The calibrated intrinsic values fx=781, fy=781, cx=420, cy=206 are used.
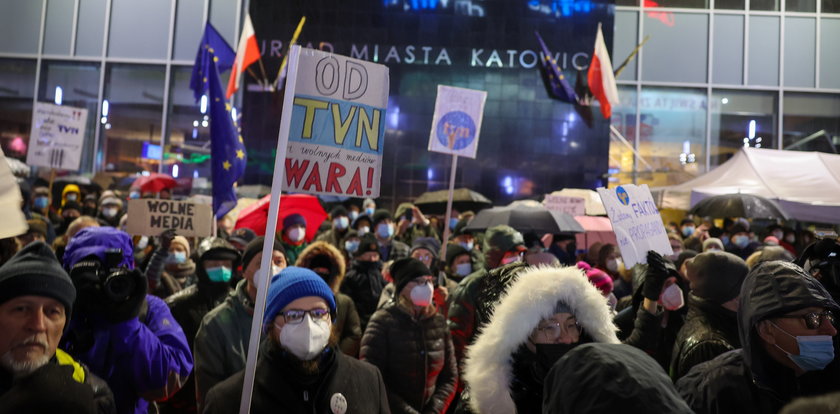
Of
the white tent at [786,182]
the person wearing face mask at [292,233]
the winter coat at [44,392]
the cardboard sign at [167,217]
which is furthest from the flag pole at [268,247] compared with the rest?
the white tent at [786,182]

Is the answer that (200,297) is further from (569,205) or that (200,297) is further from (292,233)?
(569,205)

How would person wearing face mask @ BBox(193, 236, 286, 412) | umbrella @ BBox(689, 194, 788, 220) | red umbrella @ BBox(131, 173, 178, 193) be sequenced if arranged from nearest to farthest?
person wearing face mask @ BBox(193, 236, 286, 412) → umbrella @ BBox(689, 194, 788, 220) → red umbrella @ BBox(131, 173, 178, 193)

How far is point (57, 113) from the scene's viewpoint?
39.2 feet

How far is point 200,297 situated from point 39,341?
8.94 ft

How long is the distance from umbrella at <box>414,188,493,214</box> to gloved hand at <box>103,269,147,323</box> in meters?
12.9

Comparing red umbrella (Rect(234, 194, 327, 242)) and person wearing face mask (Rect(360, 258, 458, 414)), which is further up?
red umbrella (Rect(234, 194, 327, 242))

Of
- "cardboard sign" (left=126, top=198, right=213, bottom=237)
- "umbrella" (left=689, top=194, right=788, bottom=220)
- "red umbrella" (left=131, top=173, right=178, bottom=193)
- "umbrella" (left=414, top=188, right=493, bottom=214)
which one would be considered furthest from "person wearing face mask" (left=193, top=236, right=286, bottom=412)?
"umbrella" (left=414, top=188, right=493, bottom=214)

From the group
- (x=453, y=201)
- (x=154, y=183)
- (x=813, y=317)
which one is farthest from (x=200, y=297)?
(x=453, y=201)

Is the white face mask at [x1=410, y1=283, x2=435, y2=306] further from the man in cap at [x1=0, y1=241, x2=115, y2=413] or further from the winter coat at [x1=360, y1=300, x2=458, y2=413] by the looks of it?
the man in cap at [x1=0, y1=241, x2=115, y2=413]

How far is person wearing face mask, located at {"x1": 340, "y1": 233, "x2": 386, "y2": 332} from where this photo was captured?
7.16 m

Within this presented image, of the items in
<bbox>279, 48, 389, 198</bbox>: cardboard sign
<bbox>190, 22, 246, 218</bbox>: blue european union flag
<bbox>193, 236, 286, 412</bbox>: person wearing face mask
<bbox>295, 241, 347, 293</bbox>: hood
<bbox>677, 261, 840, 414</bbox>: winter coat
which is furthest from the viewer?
<bbox>190, 22, 246, 218</bbox>: blue european union flag

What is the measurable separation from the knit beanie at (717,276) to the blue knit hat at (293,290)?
1974 mm

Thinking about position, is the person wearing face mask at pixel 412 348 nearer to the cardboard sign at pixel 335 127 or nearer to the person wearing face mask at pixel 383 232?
the cardboard sign at pixel 335 127

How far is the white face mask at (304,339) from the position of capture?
326 centimetres
